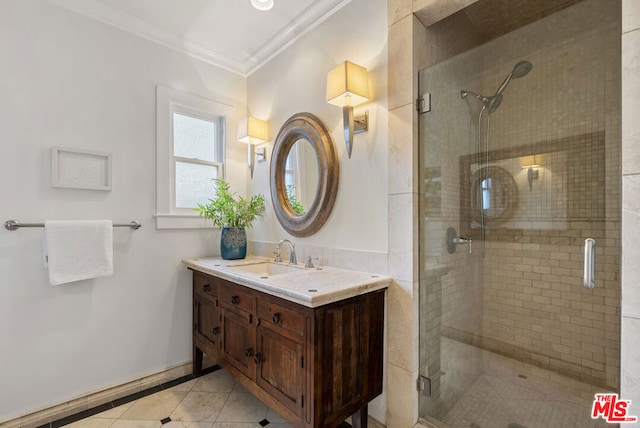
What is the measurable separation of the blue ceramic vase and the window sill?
0.22 m

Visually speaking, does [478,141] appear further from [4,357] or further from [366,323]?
[4,357]

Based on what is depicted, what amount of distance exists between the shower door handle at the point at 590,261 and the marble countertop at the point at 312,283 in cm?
82

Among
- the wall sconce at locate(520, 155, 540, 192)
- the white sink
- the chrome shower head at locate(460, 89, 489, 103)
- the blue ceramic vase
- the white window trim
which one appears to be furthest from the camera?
the blue ceramic vase

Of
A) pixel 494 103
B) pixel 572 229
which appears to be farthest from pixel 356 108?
pixel 572 229

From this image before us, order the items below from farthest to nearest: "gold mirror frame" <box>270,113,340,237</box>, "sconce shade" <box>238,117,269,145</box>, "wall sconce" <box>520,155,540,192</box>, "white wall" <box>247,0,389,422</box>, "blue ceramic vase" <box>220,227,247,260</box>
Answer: "sconce shade" <box>238,117,269,145</box> < "blue ceramic vase" <box>220,227,247,260</box> < "gold mirror frame" <box>270,113,340,237</box> < "white wall" <box>247,0,389,422</box> < "wall sconce" <box>520,155,540,192</box>

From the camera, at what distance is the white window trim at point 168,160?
2.24 m

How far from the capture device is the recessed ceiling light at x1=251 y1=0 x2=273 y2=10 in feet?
6.45

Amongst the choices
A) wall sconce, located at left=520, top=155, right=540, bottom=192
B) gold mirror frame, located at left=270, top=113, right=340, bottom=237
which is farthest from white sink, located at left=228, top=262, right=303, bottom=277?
wall sconce, located at left=520, top=155, right=540, bottom=192

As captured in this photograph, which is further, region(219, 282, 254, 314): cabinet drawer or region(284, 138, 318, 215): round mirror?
region(284, 138, 318, 215): round mirror

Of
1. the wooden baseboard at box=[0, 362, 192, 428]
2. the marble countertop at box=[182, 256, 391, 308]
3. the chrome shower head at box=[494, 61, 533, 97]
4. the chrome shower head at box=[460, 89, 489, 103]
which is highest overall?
the chrome shower head at box=[494, 61, 533, 97]

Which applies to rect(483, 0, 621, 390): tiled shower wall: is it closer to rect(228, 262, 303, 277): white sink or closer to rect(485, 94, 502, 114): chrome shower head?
rect(485, 94, 502, 114): chrome shower head

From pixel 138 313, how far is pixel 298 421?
4.65ft

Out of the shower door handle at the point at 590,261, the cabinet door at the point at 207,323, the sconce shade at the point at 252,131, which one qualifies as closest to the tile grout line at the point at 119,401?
the cabinet door at the point at 207,323

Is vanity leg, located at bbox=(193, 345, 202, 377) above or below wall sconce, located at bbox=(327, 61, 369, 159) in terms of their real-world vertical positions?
below
